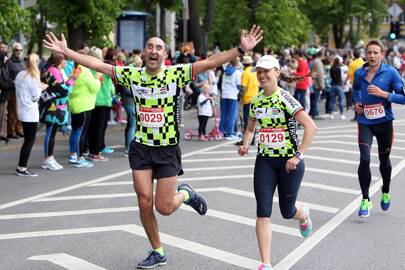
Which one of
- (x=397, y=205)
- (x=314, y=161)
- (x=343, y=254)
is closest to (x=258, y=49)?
(x=314, y=161)

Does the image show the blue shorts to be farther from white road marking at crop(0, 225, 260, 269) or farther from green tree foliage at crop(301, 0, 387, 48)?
green tree foliage at crop(301, 0, 387, 48)

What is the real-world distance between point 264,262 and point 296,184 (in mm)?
773

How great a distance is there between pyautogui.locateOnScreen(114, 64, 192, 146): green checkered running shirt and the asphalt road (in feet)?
3.56

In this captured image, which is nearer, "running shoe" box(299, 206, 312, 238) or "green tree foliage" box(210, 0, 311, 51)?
"running shoe" box(299, 206, 312, 238)

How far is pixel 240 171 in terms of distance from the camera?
12.6 metres

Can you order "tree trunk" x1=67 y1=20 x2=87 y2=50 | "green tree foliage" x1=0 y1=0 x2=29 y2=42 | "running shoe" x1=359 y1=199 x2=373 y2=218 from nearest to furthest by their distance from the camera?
"running shoe" x1=359 y1=199 x2=373 y2=218, "green tree foliage" x1=0 y1=0 x2=29 y2=42, "tree trunk" x1=67 y1=20 x2=87 y2=50

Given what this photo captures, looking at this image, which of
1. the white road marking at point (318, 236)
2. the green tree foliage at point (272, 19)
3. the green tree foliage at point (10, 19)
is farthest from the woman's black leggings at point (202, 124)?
the green tree foliage at point (272, 19)

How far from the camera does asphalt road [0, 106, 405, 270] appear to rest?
283 inches

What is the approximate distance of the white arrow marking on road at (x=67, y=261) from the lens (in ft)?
22.6

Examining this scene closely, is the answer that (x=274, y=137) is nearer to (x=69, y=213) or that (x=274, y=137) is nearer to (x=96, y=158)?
(x=69, y=213)

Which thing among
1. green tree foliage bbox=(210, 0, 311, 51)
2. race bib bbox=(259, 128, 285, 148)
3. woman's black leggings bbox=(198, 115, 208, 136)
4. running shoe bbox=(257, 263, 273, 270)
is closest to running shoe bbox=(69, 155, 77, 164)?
woman's black leggings bbox=(198, 115, 208, 136)

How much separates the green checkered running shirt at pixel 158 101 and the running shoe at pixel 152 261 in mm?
915

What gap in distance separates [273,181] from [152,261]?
1180 millimetres

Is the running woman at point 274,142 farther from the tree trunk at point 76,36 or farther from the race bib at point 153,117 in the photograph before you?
the tree trunk at point 76,36
